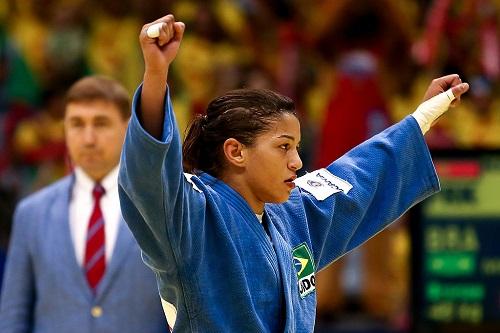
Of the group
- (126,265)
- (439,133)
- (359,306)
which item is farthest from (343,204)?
(439,133)

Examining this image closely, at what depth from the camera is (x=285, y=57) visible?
Answer: 811cm

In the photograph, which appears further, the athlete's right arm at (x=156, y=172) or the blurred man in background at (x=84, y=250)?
the blurred man in background at (x=84, y=250)

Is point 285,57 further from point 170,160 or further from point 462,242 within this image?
point 170,160

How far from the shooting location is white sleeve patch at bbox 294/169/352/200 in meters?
3.67

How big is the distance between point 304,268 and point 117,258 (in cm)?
107

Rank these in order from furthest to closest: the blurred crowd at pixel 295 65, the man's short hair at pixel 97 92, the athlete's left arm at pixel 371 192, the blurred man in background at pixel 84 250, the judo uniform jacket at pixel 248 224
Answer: the blurred crowd at pixel 295 65
the man's short hair at pixel 97 92
the blurred man in background at pixel 84 250
the athlete's left arm at pixel 371 192
the judo uniform jacket at pixel 248 224

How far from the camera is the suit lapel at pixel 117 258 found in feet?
14.3

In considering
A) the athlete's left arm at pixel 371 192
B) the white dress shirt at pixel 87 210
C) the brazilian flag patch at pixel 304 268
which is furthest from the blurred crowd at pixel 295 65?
the brazilian flag patch at pixel 304 268

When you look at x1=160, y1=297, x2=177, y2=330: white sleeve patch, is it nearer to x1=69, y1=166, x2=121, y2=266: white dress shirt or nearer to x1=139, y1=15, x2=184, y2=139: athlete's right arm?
x1=139, y1=15, x2=184, y2=139: athlete's right arm

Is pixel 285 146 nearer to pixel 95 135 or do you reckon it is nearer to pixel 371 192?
pixel 371 192

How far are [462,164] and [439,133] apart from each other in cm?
181

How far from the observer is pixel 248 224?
10.7ft

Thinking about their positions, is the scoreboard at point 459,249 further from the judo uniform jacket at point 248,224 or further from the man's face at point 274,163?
the man's face at point 274,163

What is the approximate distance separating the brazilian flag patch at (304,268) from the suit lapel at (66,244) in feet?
3.58
